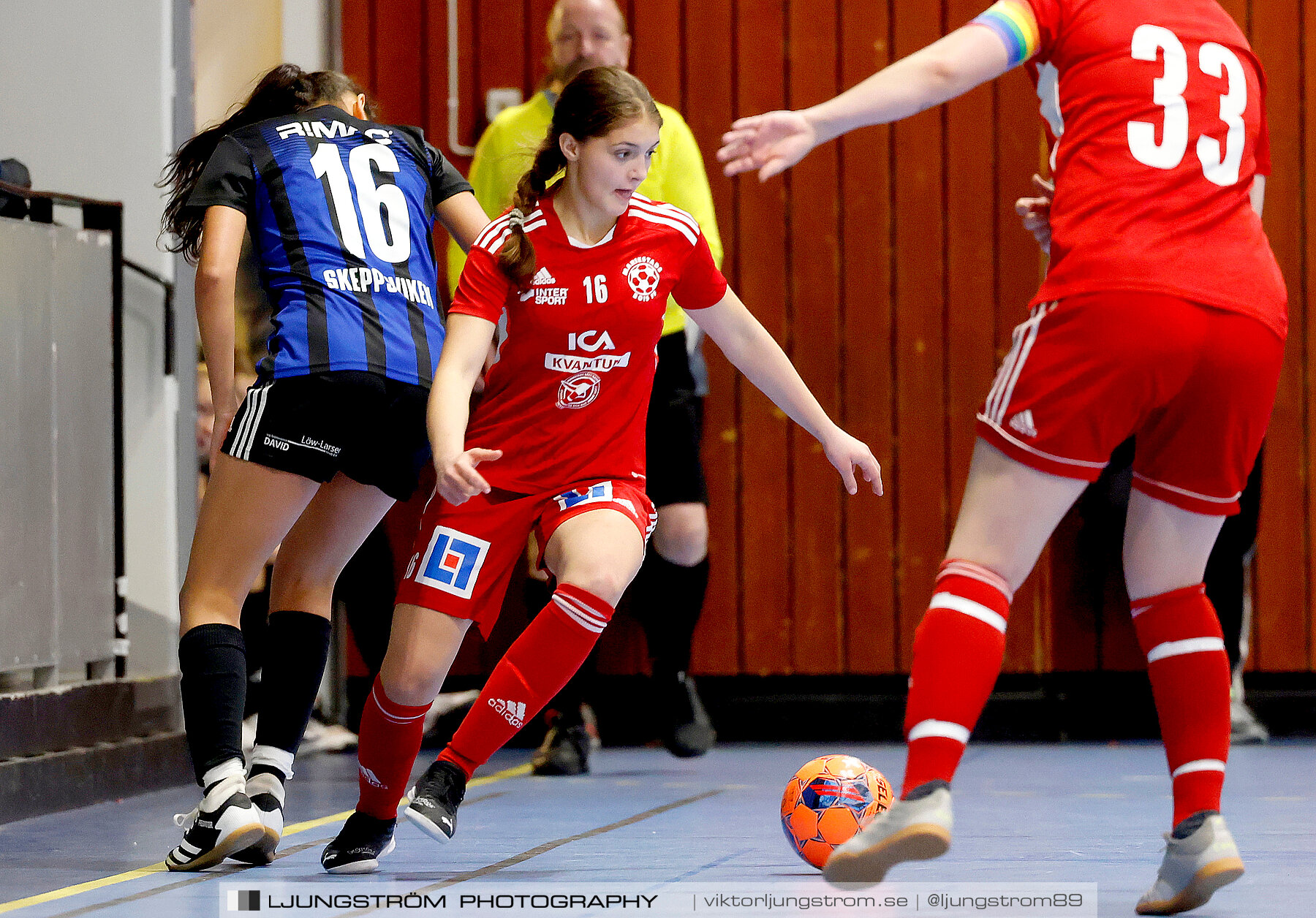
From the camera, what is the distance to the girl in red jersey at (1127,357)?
2.34 metres

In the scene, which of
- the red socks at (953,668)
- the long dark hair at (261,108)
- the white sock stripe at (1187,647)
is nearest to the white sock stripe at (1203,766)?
the white sock stripe at (1187,647)

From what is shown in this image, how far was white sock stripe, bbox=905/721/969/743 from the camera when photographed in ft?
7.62

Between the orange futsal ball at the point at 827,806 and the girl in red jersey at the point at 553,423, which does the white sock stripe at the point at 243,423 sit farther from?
the orange futsal ball at the point at 827,806

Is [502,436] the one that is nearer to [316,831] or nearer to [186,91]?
[316,831]

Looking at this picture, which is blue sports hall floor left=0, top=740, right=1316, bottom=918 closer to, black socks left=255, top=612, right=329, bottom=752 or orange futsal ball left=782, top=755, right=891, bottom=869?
orange futsal ball left=782, top=755, right=891, bottom=869

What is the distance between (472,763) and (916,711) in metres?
0.95

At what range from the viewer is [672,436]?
502 cm

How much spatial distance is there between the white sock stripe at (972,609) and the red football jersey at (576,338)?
925mm

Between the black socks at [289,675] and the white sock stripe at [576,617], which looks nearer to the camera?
the white sock stripe at [576,617]

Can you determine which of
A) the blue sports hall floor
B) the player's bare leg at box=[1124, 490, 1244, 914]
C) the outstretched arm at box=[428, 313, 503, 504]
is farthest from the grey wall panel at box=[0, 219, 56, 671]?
the player's bare leg at box=[1124, 490, 1244, 914]

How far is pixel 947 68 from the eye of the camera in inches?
94.3

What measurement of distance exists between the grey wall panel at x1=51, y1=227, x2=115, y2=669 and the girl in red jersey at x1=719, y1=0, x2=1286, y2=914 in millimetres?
2680

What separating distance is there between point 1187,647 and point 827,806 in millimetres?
749

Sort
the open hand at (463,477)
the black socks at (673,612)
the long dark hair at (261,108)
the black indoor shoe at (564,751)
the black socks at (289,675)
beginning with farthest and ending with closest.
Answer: the black socks at (673,612)
the black indoor shoe at (564,751)
the long dark hair at (261,108)
the black socks at (289,675)
the open hand at (463,477)
